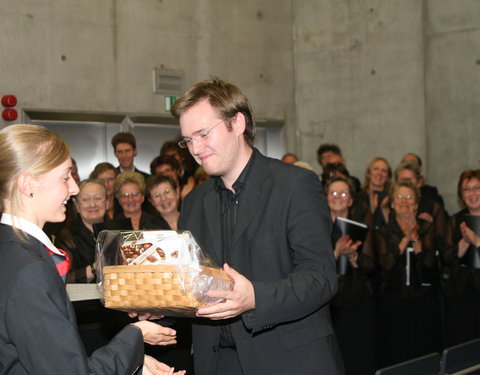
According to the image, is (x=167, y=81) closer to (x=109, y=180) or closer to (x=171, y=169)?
(x=171, y=169)

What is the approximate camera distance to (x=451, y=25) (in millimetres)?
A: 9047

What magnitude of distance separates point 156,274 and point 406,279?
4.46 meters

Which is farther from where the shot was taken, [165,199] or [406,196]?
[406,196]

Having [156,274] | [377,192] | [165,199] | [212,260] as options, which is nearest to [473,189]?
[377,192]

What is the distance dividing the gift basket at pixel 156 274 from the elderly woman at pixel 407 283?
13.5 feet

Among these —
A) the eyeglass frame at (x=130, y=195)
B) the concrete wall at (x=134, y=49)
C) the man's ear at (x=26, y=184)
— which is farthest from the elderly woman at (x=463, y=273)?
the man's ear at (x=26, y=184)

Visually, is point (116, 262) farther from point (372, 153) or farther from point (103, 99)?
point (372, 153)

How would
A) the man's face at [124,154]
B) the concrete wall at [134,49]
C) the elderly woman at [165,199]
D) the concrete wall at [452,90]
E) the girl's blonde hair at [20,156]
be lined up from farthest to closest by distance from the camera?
the concrete wall at [452,90], the concrete wall at [134,49], the man's face at [124,154], the elderly woman at [165,199], the girl's blonde hair at [20,156]

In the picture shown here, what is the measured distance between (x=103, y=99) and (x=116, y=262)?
22.1ft

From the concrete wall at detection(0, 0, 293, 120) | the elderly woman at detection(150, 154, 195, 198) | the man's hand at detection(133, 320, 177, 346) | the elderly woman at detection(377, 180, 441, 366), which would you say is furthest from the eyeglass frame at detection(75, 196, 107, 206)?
the concrete wall at detection(0, 0, 293, 120)

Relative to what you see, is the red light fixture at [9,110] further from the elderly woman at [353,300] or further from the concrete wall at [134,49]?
the elderly woman at [353,300]

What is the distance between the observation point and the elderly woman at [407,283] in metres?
5.95

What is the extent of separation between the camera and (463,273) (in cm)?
596

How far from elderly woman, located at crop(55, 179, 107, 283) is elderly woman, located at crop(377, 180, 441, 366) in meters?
2.52
